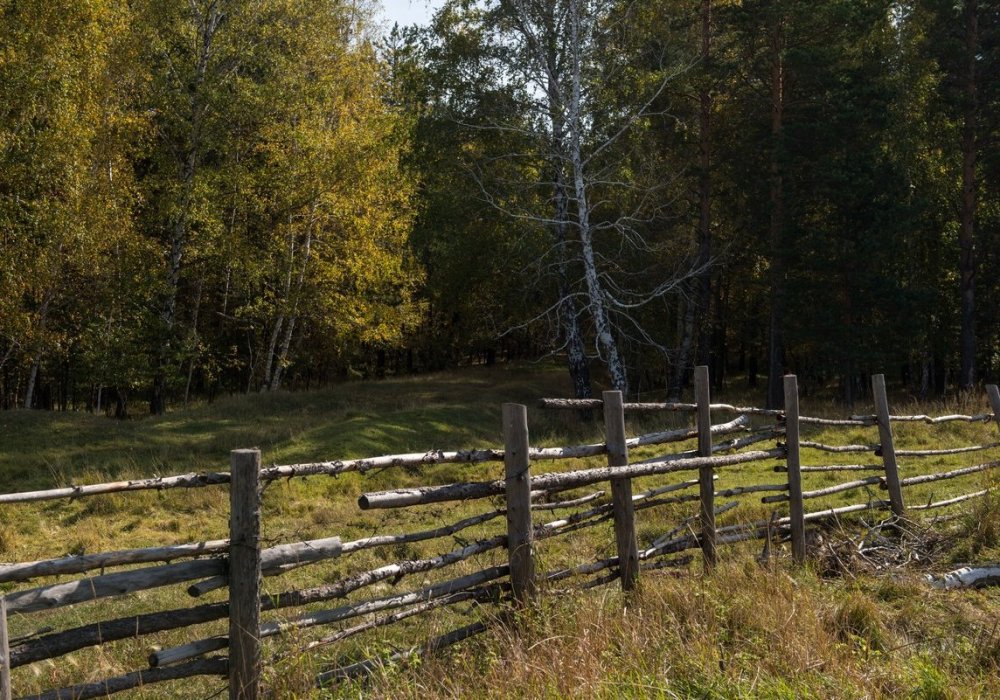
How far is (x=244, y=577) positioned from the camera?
431 cm

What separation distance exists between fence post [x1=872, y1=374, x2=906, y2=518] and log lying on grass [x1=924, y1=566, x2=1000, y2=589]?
190 centimetres

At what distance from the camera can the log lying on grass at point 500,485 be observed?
4.97 m

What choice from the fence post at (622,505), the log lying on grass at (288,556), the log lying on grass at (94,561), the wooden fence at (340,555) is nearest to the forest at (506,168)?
the wooden fence at (340,555)

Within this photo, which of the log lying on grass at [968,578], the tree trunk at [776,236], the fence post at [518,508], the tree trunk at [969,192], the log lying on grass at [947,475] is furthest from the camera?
the tree trunk at [969,192]

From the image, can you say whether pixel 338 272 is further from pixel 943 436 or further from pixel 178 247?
pixel 943 436

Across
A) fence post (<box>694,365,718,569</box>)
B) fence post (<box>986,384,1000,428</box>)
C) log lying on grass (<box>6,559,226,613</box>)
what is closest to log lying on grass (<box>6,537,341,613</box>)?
log lying on grass (<box>6,559,226,613</box>)

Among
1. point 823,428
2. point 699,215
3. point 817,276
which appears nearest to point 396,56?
point 699,215

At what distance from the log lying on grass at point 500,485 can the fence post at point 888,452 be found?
102 inches

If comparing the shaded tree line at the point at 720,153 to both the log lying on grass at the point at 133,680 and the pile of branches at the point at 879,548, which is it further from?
the log lying on grass at the point at 133,680

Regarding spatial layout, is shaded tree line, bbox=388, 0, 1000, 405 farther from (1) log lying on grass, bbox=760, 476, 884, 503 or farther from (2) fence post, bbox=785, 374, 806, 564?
(2) fence post, bbox=785, 374, 806, 564

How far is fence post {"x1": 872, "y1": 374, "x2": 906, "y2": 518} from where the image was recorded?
28.5 feet

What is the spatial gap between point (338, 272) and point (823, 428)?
42.3 feet

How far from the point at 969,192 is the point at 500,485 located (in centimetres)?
2115

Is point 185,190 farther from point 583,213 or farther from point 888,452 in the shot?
point 888,452
